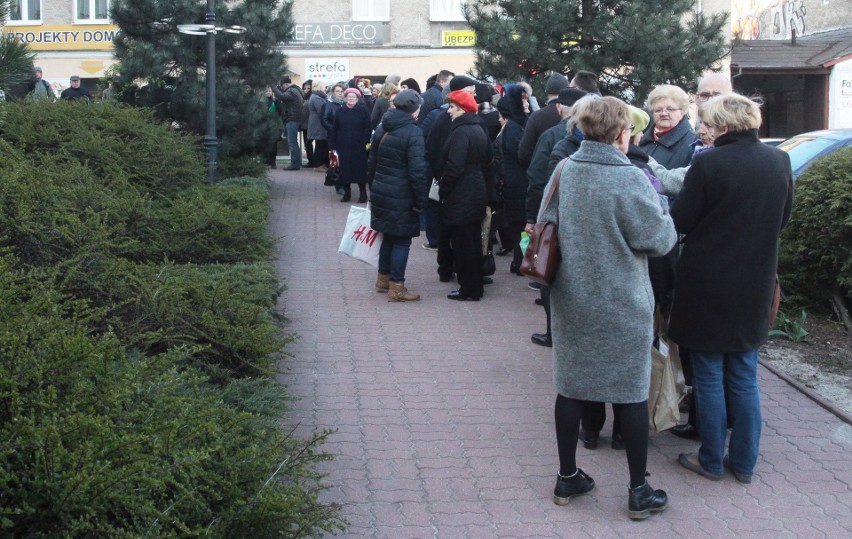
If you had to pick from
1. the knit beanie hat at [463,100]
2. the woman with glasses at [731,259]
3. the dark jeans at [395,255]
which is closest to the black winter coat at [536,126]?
the knit beanie hat at [463,100]

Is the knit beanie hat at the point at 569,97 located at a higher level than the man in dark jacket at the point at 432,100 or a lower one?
lower

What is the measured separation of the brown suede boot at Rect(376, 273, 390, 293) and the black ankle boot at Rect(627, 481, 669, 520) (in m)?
5.07

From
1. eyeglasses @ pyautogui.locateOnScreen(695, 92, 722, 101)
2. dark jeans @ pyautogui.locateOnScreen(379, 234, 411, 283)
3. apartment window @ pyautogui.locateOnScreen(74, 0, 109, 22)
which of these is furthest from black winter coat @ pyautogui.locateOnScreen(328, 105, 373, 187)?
apartment window @ pyautogui.locateOnScreen(74, 0, 109, 22)

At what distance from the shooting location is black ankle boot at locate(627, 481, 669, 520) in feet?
15.1

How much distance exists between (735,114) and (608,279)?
1.06 meters

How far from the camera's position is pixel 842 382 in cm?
688

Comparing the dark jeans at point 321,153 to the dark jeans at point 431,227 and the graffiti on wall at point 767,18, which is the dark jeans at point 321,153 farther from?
the graffiti on wall at point 767,18

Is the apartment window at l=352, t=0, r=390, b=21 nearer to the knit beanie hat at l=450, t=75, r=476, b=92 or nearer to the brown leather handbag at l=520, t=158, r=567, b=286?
the knit beanie hat at l=450, t=75, r=476, b=92

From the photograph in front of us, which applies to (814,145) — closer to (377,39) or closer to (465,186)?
(465,186)

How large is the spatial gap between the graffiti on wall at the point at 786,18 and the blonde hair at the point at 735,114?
107 ft

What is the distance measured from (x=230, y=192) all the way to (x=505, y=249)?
3.09 m

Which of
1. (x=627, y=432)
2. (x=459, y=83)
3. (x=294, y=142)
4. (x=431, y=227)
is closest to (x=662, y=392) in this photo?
(x=627, y=432)

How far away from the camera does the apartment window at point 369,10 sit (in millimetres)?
30812

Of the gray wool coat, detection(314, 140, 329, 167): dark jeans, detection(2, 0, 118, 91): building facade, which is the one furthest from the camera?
detection(2, 0, 118, 91): building facade
